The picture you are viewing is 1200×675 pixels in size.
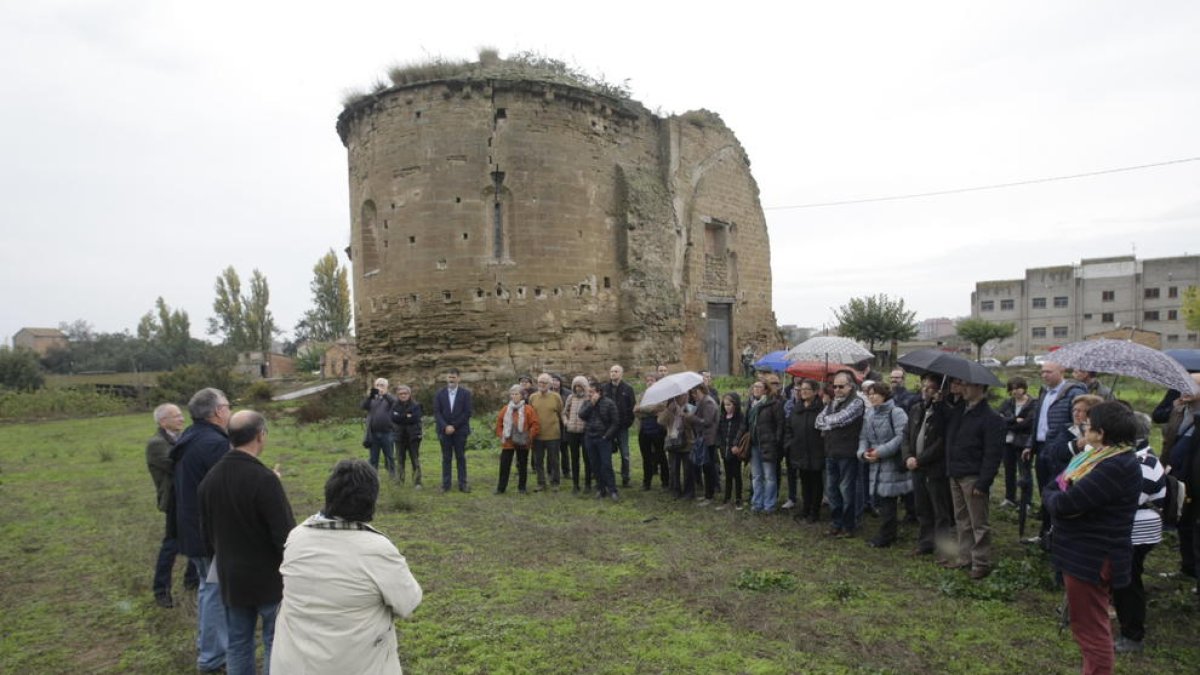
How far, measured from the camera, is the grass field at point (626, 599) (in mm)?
4203

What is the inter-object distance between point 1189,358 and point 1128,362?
4.87 m

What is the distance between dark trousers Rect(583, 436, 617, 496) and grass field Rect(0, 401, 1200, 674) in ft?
1.45

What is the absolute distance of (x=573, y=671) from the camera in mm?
4035

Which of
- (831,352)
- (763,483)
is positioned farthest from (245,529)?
(831,352)

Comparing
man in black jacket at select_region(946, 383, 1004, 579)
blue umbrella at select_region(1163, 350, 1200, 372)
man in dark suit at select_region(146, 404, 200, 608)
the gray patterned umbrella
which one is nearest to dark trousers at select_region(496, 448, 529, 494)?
man in dark suit at select_region(146, 404, 200, 608)

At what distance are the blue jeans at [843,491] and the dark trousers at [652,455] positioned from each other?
2.50 metres

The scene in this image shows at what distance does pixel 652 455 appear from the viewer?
927 centimetres

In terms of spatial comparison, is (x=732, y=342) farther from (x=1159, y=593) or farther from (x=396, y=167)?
(x=1159, y=593)

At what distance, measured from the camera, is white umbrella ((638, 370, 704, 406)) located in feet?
26.2

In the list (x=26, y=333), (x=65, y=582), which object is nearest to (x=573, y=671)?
(x=65, y=582)

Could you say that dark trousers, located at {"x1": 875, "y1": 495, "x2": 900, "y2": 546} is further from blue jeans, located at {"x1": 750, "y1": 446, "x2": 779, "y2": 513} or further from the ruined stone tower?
the ruined stone tower

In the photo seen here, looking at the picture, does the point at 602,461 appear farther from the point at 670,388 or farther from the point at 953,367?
the point at 953,367

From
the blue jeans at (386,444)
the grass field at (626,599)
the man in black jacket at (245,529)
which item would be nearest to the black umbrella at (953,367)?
the grass field at (626,599)

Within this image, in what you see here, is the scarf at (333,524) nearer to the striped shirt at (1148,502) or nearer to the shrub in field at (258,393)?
the striped shirt at (1148,502)
